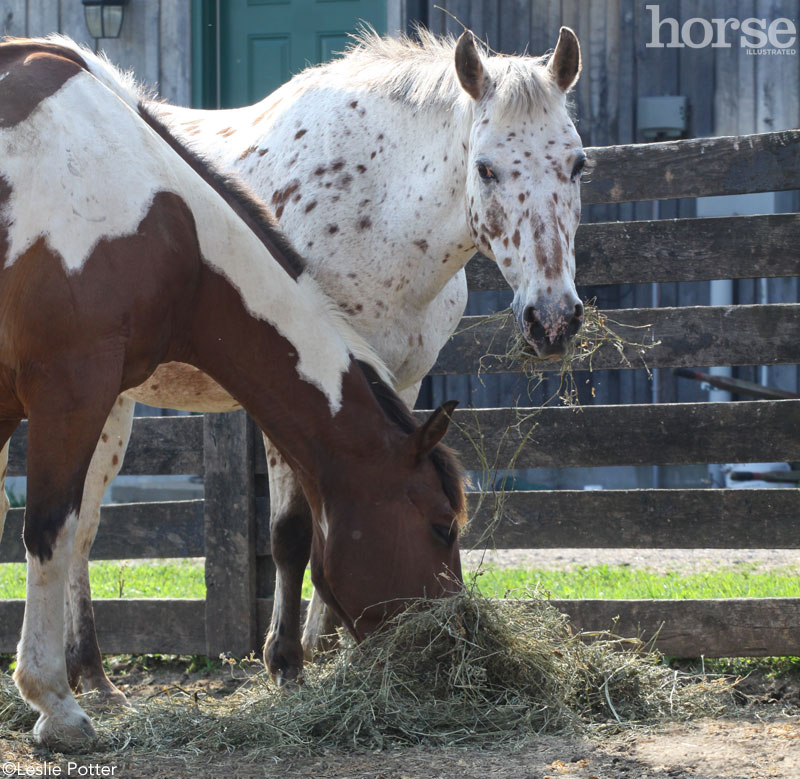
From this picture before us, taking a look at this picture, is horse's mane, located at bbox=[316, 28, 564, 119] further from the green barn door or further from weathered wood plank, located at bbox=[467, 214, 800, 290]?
the green barn door

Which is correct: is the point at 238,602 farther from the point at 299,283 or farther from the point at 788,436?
the point at 788,436

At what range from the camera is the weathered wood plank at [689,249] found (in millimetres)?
4168

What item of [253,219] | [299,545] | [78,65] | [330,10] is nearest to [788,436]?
[299,545]

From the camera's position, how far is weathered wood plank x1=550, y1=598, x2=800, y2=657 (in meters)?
3.96

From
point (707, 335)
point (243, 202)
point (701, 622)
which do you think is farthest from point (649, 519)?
point (243, 202)

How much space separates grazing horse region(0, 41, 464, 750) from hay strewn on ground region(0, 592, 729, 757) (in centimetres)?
11

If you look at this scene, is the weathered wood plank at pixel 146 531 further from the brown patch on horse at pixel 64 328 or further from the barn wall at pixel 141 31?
the barn wall at pixel 141 31

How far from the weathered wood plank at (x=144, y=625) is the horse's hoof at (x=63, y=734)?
64.1 inches

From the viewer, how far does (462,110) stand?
11.4 feet

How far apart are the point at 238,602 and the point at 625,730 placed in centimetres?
189

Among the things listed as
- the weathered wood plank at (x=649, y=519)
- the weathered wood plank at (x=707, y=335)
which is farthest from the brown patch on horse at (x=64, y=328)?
the weathered wood plank at (x=649, y=519)

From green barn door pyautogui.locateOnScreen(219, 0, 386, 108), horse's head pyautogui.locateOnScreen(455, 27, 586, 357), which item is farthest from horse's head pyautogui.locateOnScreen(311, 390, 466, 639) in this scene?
green barn door pyautogui.locateOnScreen(219, 0, 386, 108)

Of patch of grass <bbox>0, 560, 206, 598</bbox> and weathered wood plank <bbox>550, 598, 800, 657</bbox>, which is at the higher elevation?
weathered wood plank <bbox>550, 598, 800, 657</bbox>

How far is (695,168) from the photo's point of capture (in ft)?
13.9
